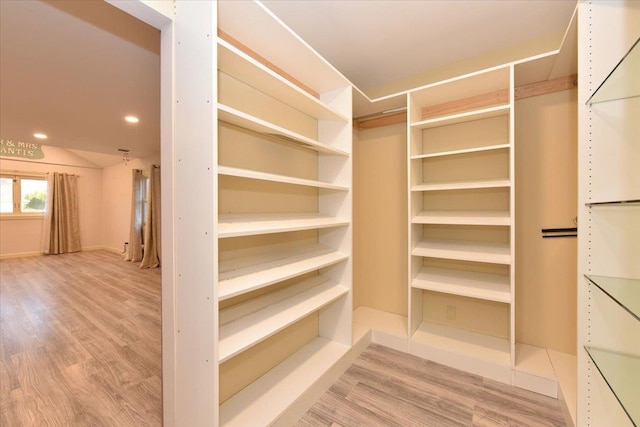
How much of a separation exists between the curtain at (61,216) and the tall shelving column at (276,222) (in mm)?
7926

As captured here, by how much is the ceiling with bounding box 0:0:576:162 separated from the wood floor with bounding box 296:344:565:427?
7.81 feet

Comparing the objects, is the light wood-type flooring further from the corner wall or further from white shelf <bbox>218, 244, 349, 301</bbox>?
white shelf <bbox>218, 244, 349, 301</bbox>

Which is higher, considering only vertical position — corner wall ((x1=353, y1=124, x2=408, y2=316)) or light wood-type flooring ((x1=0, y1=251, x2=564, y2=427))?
corner wall ((x1=353, y1=124, x2=408, y2=316))

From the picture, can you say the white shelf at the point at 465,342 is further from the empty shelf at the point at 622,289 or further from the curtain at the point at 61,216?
the curtain at the point at 61,216

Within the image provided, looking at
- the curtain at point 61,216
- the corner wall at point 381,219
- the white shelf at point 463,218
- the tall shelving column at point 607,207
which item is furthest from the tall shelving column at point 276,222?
the curtain at point 61,216

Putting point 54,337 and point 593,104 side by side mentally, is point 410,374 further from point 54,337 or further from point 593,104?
point 54,337

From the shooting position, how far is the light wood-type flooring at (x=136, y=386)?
1425mm

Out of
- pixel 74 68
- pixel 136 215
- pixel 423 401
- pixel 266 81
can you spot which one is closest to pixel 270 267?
pixel 266 81

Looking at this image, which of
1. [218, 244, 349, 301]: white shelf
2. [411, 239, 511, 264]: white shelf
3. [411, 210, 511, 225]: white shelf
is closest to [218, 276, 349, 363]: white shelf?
[218, 244, 349, 301]: white shelf

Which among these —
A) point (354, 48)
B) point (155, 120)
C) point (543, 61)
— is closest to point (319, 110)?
point (354, 48)

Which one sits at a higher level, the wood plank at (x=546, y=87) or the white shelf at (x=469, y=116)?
the wood plank at (x=546, y=87)

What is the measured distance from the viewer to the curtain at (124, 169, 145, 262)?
18.3 ft

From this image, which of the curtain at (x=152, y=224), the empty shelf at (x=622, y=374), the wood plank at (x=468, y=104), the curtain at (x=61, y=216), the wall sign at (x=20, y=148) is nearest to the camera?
the empty shelf at (x=622, y=374)

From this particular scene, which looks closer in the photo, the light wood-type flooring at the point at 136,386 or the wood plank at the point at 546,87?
the light wood-type flooring at the point at 136,386
